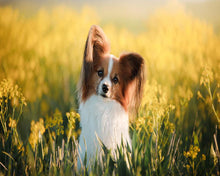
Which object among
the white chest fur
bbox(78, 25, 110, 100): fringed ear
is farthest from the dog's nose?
bbox(78, 25, 110, 100): fringed ear

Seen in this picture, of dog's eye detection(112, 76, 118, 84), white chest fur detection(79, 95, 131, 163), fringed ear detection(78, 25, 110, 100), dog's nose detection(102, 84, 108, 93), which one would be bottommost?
white chest fur detection(79, 95, 131, 163)

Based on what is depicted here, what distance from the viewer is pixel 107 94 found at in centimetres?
267

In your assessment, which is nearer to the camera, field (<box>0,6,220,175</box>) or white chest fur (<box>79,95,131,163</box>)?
white chest fur (<box>79,95,131,163</box>)

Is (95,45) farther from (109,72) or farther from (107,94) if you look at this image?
(107,94)

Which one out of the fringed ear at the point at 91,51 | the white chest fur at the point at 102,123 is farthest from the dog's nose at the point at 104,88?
the fringed ear at the point at 91,51

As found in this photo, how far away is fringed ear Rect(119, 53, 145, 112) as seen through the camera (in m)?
2.81

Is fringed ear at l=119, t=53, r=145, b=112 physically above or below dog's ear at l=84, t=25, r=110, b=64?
below

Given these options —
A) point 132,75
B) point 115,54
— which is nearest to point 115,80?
point 132,75

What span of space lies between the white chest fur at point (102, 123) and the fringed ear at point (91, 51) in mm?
173

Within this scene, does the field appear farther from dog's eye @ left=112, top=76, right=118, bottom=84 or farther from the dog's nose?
the dog's nose

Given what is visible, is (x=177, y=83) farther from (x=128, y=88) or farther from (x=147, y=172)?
(x=147, y=172)

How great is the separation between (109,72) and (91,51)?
0.97ft

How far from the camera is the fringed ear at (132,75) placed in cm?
281

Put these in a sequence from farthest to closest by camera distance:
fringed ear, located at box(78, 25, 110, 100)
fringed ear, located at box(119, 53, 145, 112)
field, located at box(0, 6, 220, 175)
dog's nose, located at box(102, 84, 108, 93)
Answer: field, located at box(0, 6, 220, 175)
fringed ear, located at box(119, 53, 145, 112)
fringed ear, located at box(78, 25, 110, 100)
dog's nose, located at box(102, 84, 108, 93)
